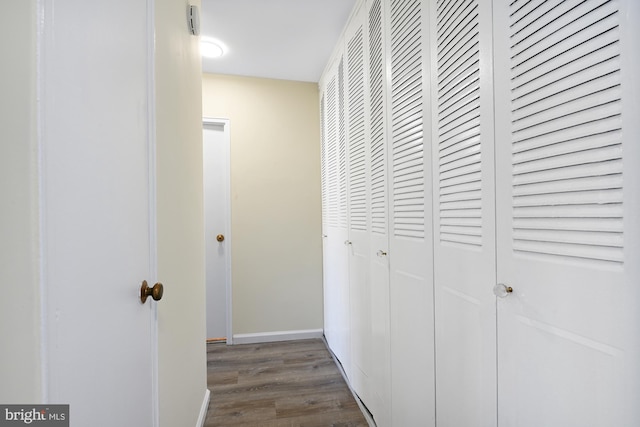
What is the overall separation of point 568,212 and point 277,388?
1989 mm

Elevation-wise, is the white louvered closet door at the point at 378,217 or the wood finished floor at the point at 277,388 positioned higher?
the white louvered closet door at the point at 378,217

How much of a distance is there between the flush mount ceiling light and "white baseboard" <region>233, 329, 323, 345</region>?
7.93 ft

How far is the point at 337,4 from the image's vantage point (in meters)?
1.77

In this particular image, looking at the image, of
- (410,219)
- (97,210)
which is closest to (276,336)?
(410,219)

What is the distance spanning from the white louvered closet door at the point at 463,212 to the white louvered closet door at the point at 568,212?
4 cm

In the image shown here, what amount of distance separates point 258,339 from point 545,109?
271 cm

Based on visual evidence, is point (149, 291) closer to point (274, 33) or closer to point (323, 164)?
point (274, 33)

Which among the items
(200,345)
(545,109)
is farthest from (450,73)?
(200,345)

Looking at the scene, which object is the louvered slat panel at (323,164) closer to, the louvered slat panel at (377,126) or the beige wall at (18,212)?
the louvered slat panel at (377,126)

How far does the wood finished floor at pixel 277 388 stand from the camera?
167 cm

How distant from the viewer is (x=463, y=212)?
35.3 inches

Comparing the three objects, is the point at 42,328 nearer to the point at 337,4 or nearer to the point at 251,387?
the point at 251,387

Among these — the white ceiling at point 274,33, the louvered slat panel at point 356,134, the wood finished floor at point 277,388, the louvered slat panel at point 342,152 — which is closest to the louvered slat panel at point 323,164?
the white ceiling at point 274,33

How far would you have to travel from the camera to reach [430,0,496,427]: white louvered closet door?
2.60 feet
